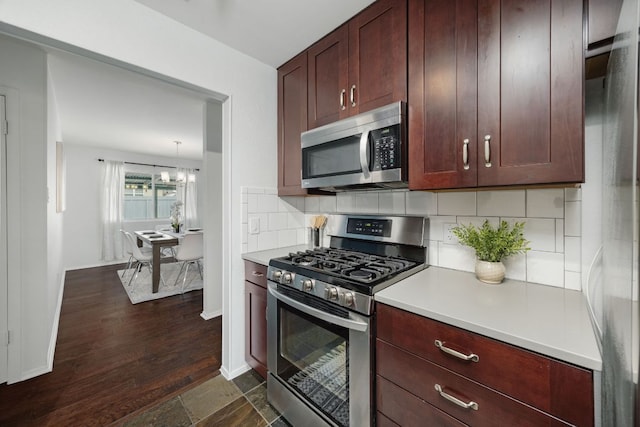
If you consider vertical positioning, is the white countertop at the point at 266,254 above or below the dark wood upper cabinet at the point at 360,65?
below

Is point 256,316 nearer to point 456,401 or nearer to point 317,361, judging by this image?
point 317,361

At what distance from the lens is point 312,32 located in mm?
1607

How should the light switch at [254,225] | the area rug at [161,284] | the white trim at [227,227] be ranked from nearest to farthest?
the white trim at [227,227], the light switch at [254,225], the area rug at [161,284]

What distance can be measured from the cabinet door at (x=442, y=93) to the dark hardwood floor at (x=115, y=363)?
6.60 feet

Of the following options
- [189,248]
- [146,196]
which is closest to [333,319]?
[189,248]

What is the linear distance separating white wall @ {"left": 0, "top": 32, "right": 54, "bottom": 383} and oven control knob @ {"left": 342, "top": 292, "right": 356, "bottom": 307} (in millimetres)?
2230

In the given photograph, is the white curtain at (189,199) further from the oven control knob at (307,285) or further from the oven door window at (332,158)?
the oven control knob at (307,285)

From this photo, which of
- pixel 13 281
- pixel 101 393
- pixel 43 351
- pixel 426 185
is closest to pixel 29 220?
pixel 13 281

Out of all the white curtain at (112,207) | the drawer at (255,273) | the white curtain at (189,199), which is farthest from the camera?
the white curtain at (189,199)

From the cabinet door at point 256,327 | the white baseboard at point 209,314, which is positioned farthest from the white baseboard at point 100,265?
the cabinet door at point 256,327

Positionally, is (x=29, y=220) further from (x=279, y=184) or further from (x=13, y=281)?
(x=279, y=184)

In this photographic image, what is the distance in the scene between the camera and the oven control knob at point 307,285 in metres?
1.26

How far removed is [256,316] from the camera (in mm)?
1734

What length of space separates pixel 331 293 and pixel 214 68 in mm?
1602
